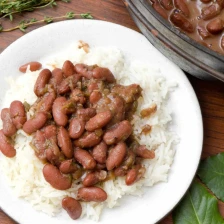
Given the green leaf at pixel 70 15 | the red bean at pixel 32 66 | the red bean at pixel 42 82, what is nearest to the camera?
the red bean at pixel 42 82

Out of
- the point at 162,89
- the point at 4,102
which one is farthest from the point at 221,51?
the point at 4,102

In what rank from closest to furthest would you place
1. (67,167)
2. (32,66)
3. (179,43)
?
1. (179,43)
2. (67,167)
3. (32,66)

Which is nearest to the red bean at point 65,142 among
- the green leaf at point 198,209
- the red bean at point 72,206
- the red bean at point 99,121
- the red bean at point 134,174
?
the red bean at point 99,121

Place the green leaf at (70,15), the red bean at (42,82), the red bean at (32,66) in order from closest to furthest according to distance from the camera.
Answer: the red bean at (42,82)
the red bean at (32,66)
the green leaf at (70,15)

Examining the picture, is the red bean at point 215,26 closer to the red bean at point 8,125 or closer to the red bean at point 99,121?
the red bean at point 99,121

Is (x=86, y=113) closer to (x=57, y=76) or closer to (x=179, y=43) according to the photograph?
(x=57, y=76)

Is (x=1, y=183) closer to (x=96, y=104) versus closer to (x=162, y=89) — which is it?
(x=96, y=104)

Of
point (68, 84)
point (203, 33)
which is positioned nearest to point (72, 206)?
point (68, 84)
